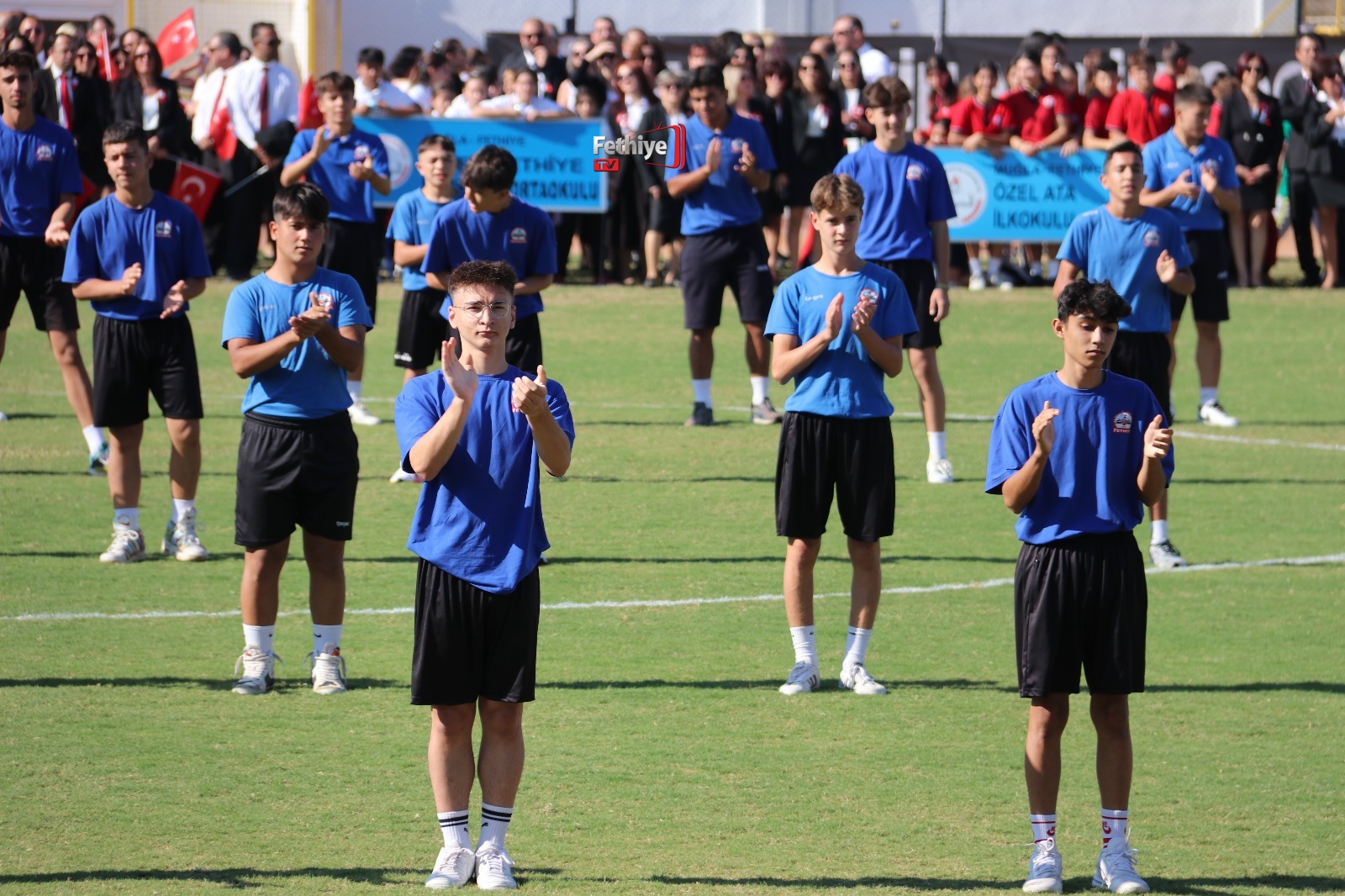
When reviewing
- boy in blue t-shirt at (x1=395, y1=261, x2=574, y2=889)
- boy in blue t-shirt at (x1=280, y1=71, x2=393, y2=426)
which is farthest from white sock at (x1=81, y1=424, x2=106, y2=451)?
boy in blue t-shirt at (x1=395, y1=261, x2=574, y2=889)

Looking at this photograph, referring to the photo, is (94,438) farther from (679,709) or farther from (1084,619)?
(1084,619)

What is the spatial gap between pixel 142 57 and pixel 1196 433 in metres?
12.5

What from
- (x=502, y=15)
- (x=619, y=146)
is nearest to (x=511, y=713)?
(x=619, y=146)

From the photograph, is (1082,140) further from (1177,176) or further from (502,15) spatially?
(502,15)

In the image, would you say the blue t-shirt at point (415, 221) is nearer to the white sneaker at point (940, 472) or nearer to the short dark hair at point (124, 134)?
the short dark hair at point (124, 134)

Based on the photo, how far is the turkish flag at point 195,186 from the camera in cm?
2053

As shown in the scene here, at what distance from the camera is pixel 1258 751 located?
7301 mm

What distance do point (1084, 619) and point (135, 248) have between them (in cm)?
613

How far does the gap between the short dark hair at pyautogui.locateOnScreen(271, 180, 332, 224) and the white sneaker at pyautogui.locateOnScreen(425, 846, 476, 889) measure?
3.24 m

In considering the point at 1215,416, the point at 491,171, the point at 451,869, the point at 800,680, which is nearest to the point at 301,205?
the point at 491,171

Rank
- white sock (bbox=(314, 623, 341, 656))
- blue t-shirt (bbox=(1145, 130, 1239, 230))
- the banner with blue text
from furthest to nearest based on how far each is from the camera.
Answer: the banner with blue text → blue t-shirt (bbox=(1145, 130, 1239, 230)) → white sock (bbox=(314, 623, 341, 656))

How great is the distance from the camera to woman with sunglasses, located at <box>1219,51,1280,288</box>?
21188mm

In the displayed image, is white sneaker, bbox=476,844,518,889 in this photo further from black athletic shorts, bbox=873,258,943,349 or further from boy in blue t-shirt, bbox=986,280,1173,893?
black athletic shorts, bbox=873,258,943,349

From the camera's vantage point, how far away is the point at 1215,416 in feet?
48.8
